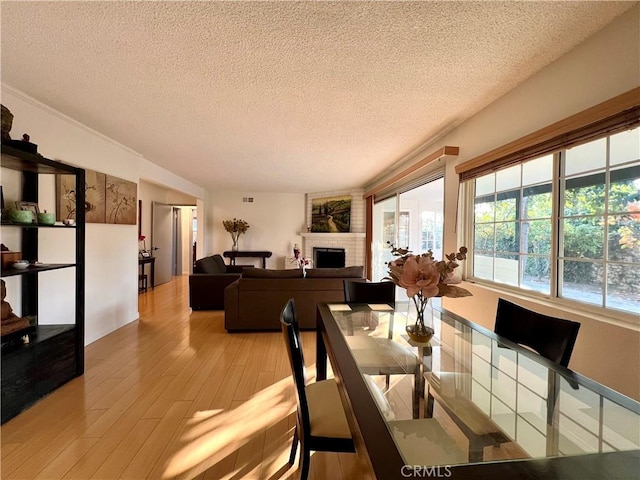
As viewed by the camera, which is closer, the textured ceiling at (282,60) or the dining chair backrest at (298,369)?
the dining chair backrest at (298,369)

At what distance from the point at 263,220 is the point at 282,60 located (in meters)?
6.05

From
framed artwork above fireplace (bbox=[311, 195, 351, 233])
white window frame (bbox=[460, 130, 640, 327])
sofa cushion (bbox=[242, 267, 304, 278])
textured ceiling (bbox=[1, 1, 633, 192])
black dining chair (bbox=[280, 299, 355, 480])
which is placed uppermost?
textured ceiling (bbox=[1, 1, 633, 192])

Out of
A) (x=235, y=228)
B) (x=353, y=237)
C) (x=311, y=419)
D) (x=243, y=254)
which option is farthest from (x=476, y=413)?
(x=235, y=228)

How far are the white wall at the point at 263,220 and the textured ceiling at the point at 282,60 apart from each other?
4437 mm

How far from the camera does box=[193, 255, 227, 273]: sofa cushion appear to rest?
478cm

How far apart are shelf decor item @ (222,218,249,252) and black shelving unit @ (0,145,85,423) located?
4804 millimetres

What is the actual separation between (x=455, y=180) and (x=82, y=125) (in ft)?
12.6

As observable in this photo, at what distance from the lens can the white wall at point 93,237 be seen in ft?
8.29

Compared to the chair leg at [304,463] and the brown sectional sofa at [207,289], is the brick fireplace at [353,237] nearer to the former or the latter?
the brown sectional sofa at [207,289]

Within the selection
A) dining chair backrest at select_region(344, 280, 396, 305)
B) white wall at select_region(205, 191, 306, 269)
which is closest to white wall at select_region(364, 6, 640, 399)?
dining chair backrest at select_region(344, 280, 396, 305)

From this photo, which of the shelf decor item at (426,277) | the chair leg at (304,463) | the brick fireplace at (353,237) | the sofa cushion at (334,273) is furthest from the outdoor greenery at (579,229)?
the brick fireplace at (353,237)

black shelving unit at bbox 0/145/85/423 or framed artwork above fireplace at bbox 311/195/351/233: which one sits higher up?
framed artwork above fireplace at bbox 311/195/351/233

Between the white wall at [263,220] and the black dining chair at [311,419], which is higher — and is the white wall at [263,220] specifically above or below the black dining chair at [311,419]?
above

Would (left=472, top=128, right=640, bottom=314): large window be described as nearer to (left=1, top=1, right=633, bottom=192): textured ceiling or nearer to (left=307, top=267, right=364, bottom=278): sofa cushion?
(left=1, top=1, right=633, bottom=192): textured ceiling
